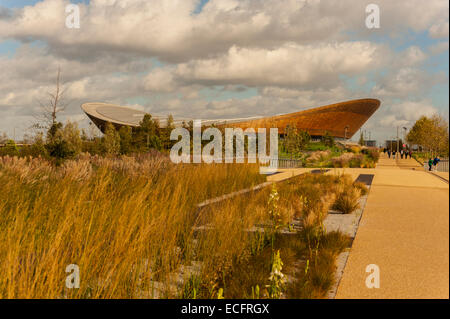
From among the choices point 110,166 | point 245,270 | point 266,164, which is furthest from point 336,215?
point 266,164

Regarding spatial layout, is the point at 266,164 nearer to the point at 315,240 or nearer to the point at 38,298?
the point at 315,240

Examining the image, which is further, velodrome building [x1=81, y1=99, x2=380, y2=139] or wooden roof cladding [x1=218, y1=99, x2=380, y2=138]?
velodrome building [x1=81, y1=99, x2=380, y2=139]

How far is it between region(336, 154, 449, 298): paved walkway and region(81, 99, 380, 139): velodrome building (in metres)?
56.5

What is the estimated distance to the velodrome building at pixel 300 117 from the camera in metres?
65.2

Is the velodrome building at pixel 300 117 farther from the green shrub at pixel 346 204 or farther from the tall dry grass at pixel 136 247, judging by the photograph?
the tall dry grass at pixel 136 247

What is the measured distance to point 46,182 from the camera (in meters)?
5.24

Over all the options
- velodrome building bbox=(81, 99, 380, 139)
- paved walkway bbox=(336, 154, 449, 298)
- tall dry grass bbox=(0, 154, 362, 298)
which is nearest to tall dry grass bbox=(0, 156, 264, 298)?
tall dry grass bbox=(0, 154, 362, 298)

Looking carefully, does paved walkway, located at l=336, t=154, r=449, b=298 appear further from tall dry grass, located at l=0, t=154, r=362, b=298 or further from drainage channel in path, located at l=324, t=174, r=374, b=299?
tall dry grass, located at l=0, t=154, r=362, b=298

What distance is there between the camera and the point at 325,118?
70.3 m

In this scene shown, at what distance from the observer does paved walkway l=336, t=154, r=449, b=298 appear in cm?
303

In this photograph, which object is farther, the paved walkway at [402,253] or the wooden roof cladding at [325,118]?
the wooden roof cladding at [325,118]

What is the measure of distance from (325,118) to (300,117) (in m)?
6.28

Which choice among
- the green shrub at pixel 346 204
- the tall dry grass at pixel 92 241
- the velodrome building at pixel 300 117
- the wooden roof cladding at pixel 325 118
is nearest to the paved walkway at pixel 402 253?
the green shrub at pixel 346 204
